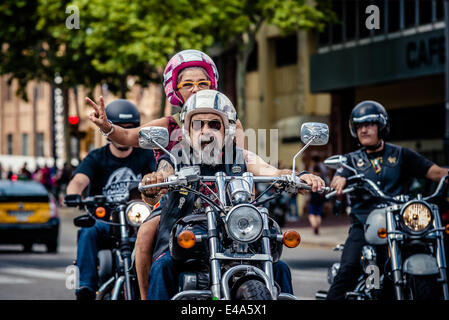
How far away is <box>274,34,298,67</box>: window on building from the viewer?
35.2 meters

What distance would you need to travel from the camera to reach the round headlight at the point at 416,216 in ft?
24.4

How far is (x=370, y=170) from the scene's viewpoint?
8.01 metres

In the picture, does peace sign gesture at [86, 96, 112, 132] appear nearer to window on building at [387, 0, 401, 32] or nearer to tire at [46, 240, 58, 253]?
tire at [46, 240, 58, 253]

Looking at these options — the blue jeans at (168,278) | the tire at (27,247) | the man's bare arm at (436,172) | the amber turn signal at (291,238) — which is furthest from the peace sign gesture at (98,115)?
the tire at (27,247)

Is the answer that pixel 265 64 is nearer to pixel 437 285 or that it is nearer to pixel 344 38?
pixel 344 38

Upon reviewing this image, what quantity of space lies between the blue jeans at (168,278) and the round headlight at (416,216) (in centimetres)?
255

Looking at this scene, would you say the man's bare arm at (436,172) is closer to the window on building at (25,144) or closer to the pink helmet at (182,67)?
the pink helmet at (182,67)

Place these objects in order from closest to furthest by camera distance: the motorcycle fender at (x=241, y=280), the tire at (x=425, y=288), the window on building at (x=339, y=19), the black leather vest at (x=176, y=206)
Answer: the motorcycle fender at (x=241, y=280) → the black leather vest at (x=176, y=206) → the tire at (x=425, y=288) → the window on building at (x=339, y=19)

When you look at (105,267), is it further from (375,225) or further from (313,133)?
(313,133)

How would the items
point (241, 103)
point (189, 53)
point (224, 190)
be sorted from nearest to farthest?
1. point (224, 190)
2. point (189, 53)
3. point (241, 103)

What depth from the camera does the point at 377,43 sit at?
28234mm
